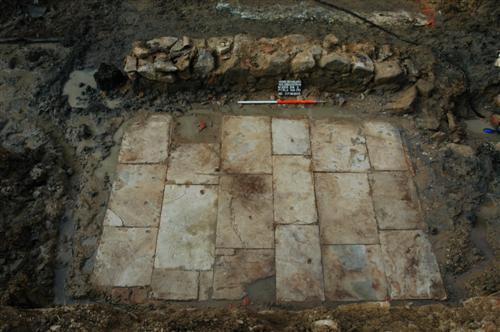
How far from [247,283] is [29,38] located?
17.5ft

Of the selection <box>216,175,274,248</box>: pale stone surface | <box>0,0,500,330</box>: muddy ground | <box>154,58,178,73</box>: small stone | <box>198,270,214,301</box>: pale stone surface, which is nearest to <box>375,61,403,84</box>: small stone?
<box>0,0,500,330</box>: muddy ground

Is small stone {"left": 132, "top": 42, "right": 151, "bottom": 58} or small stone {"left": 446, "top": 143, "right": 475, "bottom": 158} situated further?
small stone {"left": 132, "top": 42, "right": 151, "bottom": 58}

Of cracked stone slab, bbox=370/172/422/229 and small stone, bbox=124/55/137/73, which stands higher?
small stone, bbox=124/55/137/73

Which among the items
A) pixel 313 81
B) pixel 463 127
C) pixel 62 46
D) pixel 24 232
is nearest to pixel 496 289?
pixel 463 127

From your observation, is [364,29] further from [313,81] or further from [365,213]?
[365,213]

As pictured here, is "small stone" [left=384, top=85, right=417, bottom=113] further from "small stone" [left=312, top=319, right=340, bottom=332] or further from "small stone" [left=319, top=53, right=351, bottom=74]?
"small stone" [left=312, top=319, right=340, bottom=332]

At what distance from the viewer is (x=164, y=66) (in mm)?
6258

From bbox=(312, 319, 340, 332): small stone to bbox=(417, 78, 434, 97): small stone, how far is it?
3.79 meters

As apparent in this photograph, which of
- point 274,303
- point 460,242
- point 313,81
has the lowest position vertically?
point 274,303

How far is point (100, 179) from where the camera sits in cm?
577

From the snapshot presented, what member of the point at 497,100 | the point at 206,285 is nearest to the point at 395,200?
the point at 497,100

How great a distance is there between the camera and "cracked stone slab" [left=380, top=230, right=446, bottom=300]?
4.99 m

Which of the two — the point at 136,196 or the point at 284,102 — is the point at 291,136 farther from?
the point at 136,196

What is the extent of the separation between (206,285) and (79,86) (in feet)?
12.0
